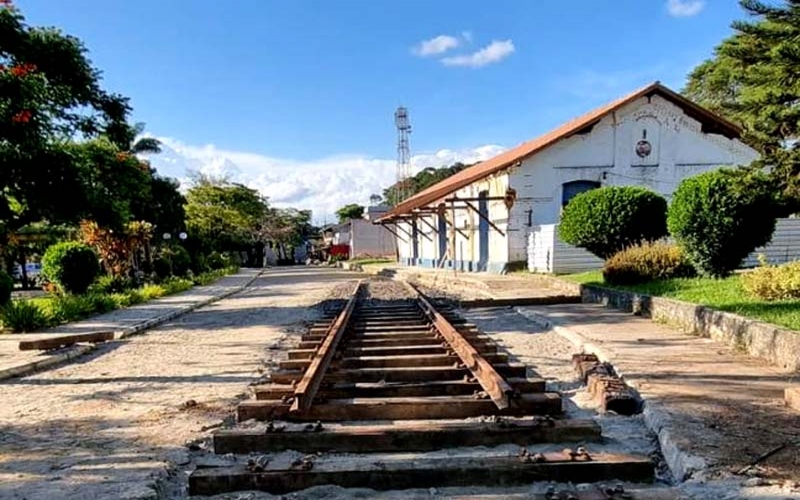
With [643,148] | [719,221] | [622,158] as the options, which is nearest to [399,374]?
[719,221]

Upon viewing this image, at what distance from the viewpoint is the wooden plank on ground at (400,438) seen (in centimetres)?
390

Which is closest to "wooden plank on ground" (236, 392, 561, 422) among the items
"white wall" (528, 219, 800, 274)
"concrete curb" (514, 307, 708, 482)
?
"concrete curb" (514, 307, 708, 482)

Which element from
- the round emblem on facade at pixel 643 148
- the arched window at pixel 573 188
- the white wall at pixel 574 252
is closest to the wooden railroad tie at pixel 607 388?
the white wall at pixel 574 252

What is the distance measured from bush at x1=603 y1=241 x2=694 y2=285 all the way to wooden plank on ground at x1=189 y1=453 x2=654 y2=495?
10.0 m

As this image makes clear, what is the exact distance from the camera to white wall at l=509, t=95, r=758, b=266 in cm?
2314

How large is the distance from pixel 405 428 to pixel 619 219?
12.4 m

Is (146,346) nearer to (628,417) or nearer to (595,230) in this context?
(628,417)

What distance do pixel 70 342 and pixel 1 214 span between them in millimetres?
7686

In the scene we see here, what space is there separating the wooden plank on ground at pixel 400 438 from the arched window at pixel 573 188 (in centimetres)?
2019

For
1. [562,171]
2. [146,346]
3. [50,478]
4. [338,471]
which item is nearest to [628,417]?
[338,471]

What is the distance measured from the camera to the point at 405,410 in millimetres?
4520

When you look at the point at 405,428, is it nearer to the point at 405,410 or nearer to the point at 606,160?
the point at 405,410

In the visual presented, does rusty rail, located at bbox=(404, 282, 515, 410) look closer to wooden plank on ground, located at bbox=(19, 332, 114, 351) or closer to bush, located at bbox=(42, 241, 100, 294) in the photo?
wooden plank on ground, located at bbox=(19, 332, 114, 351)

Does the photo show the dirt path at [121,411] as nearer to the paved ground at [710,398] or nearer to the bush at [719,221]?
the paved ground at [710,398]
